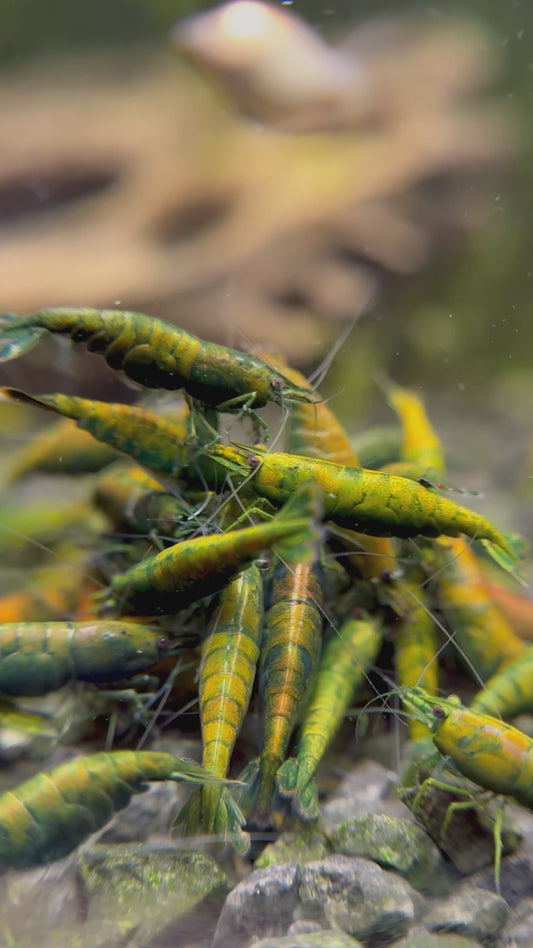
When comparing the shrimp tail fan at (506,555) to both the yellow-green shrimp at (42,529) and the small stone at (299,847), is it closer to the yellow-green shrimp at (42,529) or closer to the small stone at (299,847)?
the small stone at (299,847)

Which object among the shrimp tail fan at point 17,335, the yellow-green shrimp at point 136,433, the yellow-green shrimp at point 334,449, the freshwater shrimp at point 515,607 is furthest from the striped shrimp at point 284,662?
the shrimp tail fan at point 17,335

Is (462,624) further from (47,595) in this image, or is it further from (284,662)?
(47,595)

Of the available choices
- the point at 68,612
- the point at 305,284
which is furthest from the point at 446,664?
the point at 305,284

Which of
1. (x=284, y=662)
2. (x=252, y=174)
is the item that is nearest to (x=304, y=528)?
(x=284, y=662)

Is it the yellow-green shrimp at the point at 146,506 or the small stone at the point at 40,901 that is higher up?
the yellow-green shrimp at the point at 146,506

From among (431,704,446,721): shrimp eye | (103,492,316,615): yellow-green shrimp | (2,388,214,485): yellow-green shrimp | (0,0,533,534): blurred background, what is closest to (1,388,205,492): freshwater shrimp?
(2,388,214,485): yellow-green shrimp

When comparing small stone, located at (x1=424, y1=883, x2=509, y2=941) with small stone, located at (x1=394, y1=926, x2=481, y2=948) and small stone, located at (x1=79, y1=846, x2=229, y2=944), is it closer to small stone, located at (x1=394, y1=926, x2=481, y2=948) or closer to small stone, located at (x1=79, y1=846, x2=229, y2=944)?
small stone, located at (x1=394, y1=926, x2=481, y2=948)
